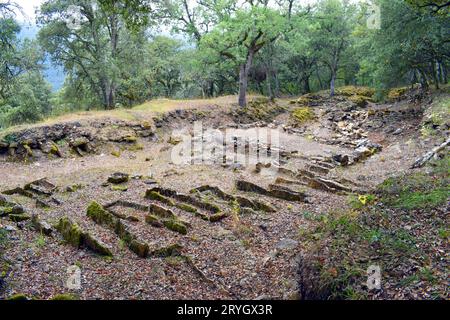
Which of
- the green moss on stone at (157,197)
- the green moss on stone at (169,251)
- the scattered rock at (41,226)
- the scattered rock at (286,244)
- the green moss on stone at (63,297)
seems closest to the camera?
the green moss on stone at (63,297)

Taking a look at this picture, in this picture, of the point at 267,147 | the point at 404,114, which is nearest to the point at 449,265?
the point at 267,147

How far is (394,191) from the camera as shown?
26.1ft

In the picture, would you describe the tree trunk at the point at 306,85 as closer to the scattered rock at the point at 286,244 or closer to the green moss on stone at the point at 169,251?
the scattered rock at the point at 286,244

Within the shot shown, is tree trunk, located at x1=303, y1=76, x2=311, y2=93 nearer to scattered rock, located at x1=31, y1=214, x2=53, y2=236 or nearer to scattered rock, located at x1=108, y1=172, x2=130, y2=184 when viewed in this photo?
scattered rock, located at x1=108, y1=172, x2=130, y2=184

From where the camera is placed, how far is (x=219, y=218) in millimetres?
8352

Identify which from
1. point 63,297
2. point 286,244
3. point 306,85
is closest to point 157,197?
point 286,244

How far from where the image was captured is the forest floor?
5.47 metres

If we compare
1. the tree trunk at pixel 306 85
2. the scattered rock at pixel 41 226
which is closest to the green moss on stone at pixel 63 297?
the scattered rock at pixel 41 226

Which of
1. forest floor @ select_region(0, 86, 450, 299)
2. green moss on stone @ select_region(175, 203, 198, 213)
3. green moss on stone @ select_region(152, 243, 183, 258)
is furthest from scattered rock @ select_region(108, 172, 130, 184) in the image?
green moss on stone @ select_region(152, 243, 183, 258)

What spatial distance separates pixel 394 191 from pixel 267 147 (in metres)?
8.40

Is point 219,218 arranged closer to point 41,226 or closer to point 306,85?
point 41,226

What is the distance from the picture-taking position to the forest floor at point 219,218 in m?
5.47
